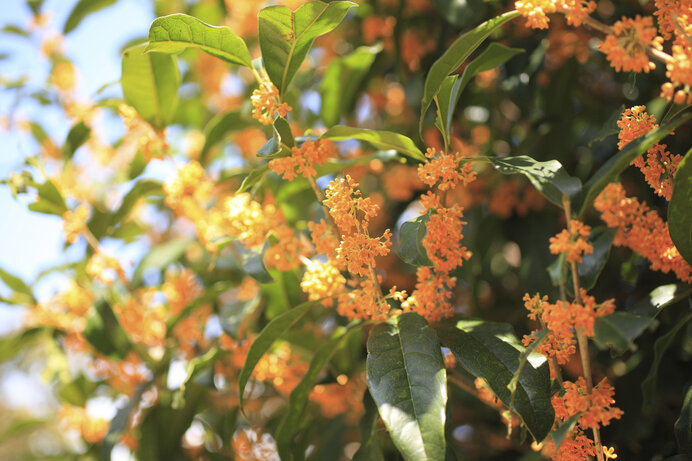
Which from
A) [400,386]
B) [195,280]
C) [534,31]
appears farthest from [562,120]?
[195,280]

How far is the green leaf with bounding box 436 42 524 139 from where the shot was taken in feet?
3.74

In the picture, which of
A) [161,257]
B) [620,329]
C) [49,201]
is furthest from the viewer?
[161,257]

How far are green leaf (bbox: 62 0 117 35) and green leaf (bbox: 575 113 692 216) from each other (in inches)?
80.3

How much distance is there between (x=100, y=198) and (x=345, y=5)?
6.32ft

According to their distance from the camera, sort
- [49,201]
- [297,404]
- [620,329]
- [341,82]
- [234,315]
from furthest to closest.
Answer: [341,82] < [49,201] < [234,315] < [297,404] < [620,329]

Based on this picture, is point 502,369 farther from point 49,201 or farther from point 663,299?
point 49,201

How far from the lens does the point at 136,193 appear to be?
183 centimetres

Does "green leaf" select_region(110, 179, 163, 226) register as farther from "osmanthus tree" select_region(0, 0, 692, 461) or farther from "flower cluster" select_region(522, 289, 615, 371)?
"flower cluster" select_region(522, 289, 615, 371)

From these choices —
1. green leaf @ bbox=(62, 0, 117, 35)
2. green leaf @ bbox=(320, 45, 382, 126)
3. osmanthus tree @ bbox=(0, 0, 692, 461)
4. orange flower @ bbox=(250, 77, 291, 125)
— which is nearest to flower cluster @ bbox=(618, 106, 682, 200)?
osmanthus tree @ bbox=(0, 0, 692, 461)

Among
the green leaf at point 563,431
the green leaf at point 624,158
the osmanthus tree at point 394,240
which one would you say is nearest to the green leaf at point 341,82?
the osmanthus tree at point 394,240

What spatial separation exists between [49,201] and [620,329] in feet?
5.57

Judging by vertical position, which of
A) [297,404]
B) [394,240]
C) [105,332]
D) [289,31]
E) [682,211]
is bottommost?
[394,240]

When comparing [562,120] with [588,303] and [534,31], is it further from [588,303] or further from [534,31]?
[588,303]

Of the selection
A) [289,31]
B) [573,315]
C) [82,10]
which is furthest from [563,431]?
[82,10]
